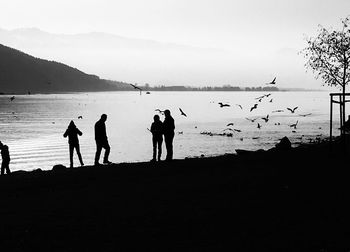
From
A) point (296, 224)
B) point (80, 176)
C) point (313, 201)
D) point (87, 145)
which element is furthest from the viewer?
point (87, 145)

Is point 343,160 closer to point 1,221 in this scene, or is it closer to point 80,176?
point 80,176

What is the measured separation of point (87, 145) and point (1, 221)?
54934 millimetres

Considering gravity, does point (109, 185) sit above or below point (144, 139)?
above

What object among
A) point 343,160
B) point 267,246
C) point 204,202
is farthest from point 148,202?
point 343,160

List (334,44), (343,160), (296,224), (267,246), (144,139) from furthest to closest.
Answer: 1. (144,139)
2. (334,44)
3. (343,160)
4. (296,224)
5. (267,246)

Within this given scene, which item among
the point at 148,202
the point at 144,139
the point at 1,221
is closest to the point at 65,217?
the point at 1,221

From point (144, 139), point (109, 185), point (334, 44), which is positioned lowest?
point (144, 139)

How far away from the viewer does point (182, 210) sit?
12.2 meters

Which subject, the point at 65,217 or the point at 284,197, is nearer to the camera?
the point at 65,217

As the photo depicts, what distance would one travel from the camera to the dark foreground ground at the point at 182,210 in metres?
9.53

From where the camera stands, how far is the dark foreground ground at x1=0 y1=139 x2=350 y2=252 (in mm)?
9531

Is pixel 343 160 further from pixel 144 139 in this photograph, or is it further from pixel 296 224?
pixel 144 139

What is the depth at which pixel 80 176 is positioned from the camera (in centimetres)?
1959

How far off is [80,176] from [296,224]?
11.2m
